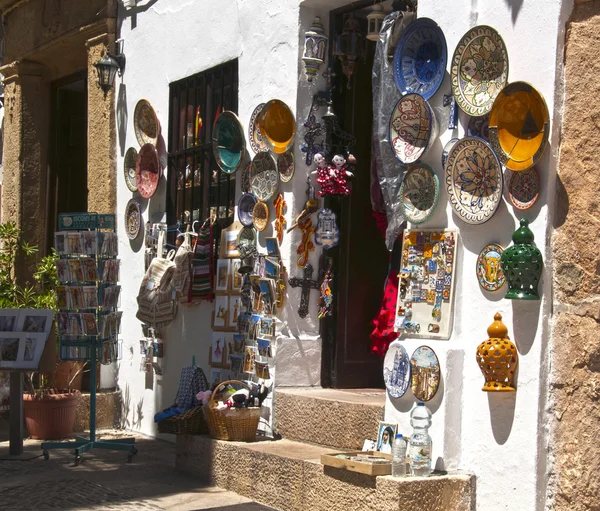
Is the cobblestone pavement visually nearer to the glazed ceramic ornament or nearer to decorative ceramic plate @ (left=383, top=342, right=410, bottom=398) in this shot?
decorative ceramic plate @ (left=383, top=342, right=410, bottom=398)

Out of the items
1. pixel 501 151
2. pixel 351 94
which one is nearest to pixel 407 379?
pixel 501 151

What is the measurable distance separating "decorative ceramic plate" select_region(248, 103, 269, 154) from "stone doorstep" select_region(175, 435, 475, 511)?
2.06 m

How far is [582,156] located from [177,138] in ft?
14.0

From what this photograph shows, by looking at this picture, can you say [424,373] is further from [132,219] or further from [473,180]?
[132,219]

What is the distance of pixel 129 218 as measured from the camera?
877 cm

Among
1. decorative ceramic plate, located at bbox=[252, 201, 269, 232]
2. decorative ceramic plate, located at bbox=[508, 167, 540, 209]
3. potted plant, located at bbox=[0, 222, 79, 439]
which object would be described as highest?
decorative ceramic plate, located at bbox=[508, 167, 540, 209]

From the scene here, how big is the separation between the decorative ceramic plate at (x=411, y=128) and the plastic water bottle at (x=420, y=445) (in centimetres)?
143

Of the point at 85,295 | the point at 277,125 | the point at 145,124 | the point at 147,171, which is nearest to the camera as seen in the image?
the point at 277,125

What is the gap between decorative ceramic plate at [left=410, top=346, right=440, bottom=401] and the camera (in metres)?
5.21

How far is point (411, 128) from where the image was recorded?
220 inches

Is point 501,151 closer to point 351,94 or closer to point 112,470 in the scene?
point 351,94

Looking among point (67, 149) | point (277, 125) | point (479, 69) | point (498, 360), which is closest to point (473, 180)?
point (479, 69)

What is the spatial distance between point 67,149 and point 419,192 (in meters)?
6.46

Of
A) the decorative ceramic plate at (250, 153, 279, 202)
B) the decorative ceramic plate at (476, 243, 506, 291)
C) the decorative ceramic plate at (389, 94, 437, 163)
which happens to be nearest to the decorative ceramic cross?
the decorative ceramic plate at (250, 153, 279, 202)
